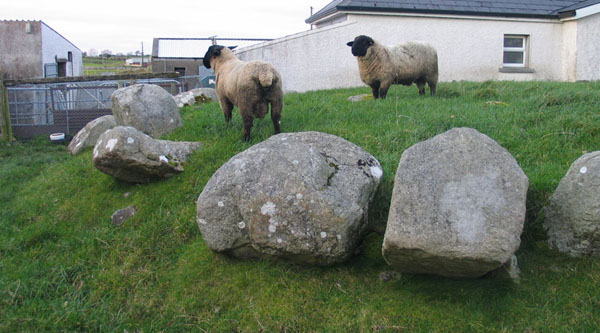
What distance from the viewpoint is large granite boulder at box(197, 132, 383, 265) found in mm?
3982

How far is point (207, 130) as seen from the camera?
7.86 meters

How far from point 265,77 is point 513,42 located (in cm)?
1407

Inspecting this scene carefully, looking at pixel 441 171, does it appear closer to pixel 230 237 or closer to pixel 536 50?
pixel 230 237

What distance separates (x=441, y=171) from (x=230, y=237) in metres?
2.00

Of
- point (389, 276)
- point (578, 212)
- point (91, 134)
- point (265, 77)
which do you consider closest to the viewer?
point (578, 212)

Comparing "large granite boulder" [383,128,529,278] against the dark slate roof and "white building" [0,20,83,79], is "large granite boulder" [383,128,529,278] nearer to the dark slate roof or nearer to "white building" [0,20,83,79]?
the dark slate roof

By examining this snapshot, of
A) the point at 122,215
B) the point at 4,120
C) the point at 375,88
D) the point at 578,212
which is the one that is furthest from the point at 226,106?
the point at 4,120

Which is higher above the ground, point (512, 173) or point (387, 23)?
point (387, 23)

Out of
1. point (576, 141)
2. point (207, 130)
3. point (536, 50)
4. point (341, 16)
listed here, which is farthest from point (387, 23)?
point (576, 141)

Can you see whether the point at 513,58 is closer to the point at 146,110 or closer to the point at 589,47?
the point at 589,47

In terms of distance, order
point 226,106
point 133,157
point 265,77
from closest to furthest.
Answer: point 133,157
point 265,77
point 226,106

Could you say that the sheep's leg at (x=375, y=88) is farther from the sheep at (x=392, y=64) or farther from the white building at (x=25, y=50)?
the white building at (x=25, y=50)

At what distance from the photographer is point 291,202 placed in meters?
4.07

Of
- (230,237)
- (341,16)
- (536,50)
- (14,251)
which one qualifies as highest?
(341,16)
